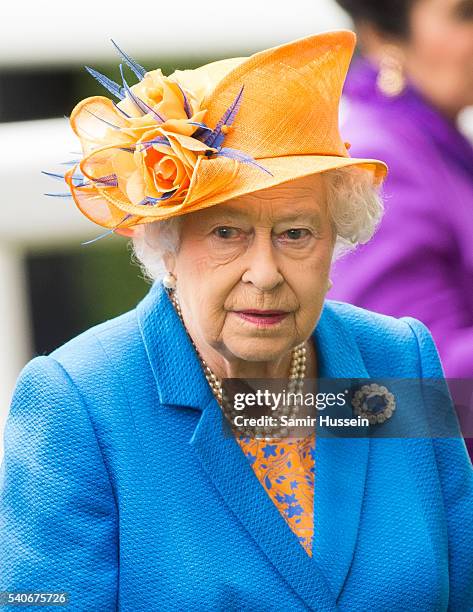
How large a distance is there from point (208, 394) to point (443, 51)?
Result: 1346 millimetres

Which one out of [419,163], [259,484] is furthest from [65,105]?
[259,484]

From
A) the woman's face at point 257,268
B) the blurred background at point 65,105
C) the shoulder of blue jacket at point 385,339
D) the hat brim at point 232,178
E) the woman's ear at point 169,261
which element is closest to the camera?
the hat brim at point 232,178

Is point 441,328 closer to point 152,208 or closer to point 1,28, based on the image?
point 152,208

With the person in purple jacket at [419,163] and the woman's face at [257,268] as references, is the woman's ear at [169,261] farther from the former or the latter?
the person in purple jacket at [419,163]

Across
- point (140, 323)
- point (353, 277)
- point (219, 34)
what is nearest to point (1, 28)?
point (219, 34)

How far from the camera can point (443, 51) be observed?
337 cm

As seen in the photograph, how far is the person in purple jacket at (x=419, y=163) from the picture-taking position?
10.4 feet

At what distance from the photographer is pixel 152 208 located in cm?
233

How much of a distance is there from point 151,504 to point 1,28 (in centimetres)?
437

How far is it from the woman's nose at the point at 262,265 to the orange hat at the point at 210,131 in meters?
0.14

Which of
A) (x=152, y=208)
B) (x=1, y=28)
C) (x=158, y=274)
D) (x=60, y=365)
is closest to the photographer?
(x=152, y=208)

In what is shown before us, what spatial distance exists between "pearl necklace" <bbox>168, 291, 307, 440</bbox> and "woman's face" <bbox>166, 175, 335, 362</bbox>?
0.12m

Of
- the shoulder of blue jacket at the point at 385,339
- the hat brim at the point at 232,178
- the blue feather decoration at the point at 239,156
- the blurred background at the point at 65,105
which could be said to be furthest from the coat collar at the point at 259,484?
the blurred background at the point at 65,105

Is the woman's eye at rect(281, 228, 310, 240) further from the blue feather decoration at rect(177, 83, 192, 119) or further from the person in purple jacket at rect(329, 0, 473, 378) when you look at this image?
the person in purple jacket at rect(329, 0, 473, 378)
